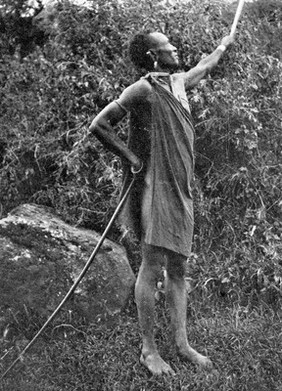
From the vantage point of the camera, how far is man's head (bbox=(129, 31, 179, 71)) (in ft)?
17.6

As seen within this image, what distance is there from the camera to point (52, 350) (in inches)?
236

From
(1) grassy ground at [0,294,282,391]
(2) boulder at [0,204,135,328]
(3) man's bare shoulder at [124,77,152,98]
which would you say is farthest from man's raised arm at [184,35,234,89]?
(1) grassy ground at [0,294,282,391]

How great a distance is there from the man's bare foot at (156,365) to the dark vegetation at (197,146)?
480mm

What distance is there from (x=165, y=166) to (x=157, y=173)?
0.07 m

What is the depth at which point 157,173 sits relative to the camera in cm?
532

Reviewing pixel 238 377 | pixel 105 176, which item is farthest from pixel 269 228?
pixel 238 377

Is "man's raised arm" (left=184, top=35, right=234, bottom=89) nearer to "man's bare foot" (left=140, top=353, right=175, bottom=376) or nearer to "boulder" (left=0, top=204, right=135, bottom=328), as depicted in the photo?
"boulder" (left=0, top=204, right=135, bottom=328)

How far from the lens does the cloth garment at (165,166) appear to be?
5297 mm

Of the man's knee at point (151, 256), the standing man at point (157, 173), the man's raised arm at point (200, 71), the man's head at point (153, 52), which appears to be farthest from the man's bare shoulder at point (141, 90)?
the man's knee at point (151, 256)

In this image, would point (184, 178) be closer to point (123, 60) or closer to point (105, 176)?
point (105, 176)

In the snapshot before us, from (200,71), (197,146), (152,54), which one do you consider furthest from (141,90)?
(197,146)

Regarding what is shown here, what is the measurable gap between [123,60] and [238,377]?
3.35 metres

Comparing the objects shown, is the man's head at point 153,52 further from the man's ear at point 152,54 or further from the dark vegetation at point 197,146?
the dark vegetation at point 197,146

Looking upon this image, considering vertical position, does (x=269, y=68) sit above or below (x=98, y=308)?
above
